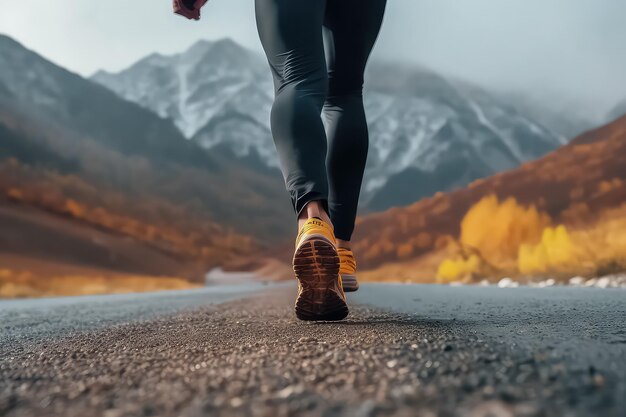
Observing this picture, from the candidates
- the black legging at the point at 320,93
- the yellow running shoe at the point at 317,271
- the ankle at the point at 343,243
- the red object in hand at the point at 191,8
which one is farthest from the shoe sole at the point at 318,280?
the red object in hand at the point at 191,8

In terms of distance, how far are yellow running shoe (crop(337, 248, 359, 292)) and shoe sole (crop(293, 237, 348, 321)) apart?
1.91ft

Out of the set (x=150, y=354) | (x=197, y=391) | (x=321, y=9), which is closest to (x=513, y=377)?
(x=197, y=391)

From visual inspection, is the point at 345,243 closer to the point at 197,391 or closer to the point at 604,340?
the point at 604,340

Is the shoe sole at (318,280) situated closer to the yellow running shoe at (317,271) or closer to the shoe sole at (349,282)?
the yellow running shoe at (317,271)

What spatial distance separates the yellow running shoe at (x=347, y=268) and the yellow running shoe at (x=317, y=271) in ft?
1.93

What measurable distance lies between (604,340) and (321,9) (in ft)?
4.13

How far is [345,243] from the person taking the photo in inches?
91.7

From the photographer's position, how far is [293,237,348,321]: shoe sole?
5.37 ft

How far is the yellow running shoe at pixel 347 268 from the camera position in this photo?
234 cm

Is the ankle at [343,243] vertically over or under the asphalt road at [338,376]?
over

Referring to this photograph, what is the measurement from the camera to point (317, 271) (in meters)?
1.65

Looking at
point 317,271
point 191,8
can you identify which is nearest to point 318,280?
point 317,271

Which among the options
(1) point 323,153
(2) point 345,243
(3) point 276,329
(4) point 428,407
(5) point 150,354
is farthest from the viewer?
(2) point 345,243

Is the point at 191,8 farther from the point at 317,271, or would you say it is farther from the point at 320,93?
the point at 317,271
